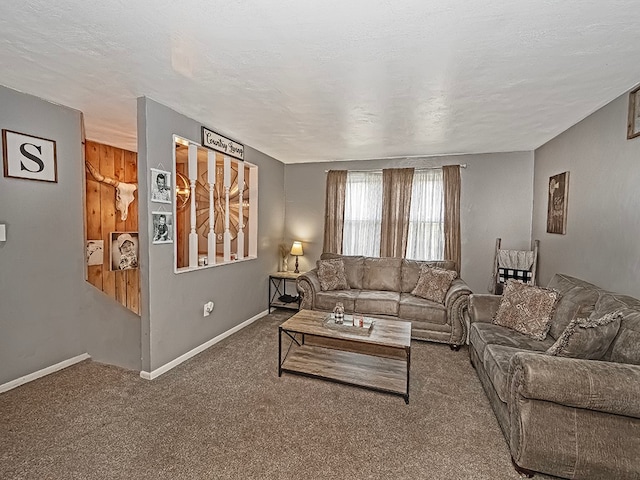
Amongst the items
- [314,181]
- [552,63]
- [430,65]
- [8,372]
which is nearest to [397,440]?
[430,65]

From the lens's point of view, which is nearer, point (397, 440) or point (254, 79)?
point (397, 440)

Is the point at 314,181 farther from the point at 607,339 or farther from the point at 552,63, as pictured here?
the point at 607,339

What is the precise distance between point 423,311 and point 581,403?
220 centimetres

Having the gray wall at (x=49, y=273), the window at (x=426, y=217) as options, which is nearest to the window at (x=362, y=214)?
the window at (x=426, y=217)

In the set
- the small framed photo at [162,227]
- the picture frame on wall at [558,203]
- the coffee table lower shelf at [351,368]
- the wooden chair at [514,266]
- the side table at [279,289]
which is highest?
the picture frame on wall at [558,203]

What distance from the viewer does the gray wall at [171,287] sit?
2719mm

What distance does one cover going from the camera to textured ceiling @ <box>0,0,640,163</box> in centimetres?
153

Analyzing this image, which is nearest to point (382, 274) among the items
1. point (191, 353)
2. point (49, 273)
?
point (191, 353)

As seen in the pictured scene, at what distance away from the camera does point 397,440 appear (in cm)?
205

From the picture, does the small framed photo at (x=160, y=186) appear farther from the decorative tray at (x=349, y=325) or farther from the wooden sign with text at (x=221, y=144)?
the decorative tray at (x=349, y=325)

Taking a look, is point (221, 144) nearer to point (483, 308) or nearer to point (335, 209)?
point (335, 209)

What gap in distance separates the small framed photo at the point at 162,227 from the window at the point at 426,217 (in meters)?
3.35

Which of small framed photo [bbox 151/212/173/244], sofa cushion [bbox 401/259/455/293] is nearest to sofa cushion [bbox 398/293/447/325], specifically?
sofa cushion [bbox 401/259/455/293]

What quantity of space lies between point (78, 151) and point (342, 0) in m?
2.99
